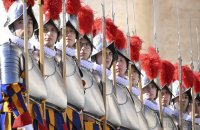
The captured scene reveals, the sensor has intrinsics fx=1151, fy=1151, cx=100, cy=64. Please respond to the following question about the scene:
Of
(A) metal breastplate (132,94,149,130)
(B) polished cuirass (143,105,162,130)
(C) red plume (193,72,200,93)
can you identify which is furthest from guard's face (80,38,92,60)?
(C) red plume (193,72,200,93)

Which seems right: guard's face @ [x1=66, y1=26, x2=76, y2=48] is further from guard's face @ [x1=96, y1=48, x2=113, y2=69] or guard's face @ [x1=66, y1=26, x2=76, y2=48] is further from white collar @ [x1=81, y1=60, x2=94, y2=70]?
guard's face @ [x1=96, y1=48, x2=113, y2=69]

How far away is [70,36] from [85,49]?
1.26 feet

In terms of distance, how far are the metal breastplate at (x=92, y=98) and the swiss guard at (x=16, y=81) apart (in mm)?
1171

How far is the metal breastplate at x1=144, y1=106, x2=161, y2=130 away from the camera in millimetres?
13188

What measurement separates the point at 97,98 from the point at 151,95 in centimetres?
219

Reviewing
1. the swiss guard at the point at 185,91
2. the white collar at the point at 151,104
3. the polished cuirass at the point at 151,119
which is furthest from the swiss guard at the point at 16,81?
the swiss guard at the point at 185,91

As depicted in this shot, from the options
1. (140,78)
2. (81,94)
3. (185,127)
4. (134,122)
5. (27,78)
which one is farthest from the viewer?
(185,127)

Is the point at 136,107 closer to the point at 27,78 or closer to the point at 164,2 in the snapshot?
the point at 27,78

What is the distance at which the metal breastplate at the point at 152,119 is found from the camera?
13.2m

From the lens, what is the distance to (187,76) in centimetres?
1488

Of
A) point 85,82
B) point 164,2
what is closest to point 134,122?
point 85,82

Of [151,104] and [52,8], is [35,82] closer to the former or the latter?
[52,8]

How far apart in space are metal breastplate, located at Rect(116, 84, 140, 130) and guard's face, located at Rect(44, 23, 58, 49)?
65.2 inches

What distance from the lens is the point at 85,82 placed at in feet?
37.2
